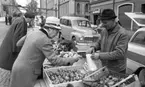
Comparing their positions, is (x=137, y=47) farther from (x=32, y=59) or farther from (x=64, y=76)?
(x=32, y=59)

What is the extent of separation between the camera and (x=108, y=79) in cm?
207

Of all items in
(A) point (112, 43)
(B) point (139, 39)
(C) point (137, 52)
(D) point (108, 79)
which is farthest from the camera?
(B) point (139, 39)

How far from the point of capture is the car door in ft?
12.5

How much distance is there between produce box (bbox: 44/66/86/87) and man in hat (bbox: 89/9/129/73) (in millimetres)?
386

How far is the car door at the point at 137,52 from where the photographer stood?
380cm

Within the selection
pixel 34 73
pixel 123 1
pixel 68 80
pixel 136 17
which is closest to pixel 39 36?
pixel 34 73

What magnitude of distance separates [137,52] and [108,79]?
2.18 metres

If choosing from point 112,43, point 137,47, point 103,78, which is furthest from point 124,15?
point 103,78

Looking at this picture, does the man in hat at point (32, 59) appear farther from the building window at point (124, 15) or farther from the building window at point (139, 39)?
the building window at point (124, 15)

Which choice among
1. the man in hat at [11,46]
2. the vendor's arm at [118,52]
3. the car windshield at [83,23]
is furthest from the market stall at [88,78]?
the car windshield at [83,23]

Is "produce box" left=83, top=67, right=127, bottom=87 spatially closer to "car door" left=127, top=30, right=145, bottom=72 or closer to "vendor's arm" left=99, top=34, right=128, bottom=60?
"vendor's arm" left=99, top=34, right=128, bottom=60

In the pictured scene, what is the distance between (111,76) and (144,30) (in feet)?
8.63

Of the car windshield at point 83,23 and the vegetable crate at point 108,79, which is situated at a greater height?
the car windshield at point 83,23

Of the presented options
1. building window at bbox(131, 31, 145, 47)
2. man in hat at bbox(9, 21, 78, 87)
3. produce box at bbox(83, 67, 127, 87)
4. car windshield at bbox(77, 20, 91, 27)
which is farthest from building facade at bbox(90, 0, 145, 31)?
man in hat at bbox(9, 21, 78, 87)
